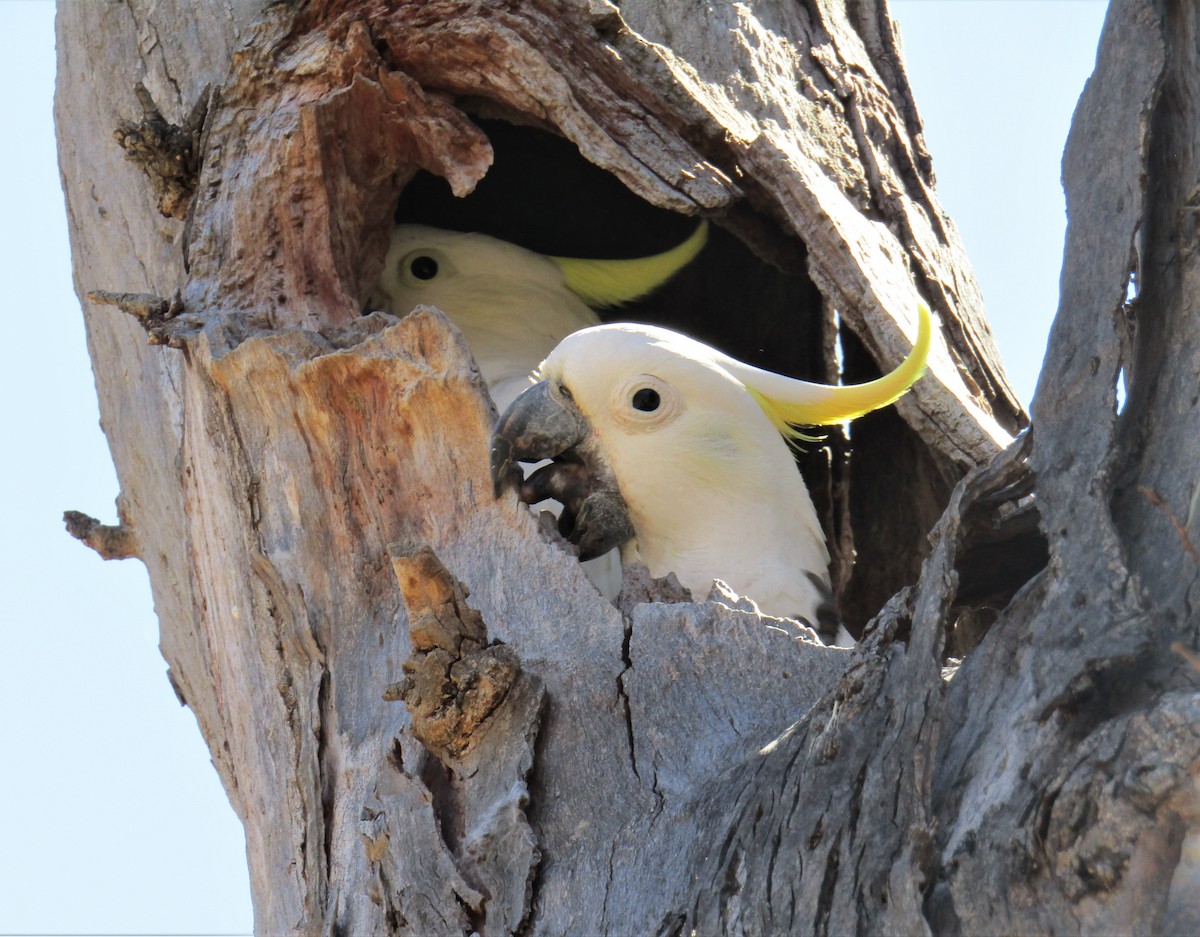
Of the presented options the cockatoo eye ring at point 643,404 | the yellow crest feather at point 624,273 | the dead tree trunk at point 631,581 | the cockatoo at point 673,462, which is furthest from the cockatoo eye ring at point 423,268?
the cockatoo eye ring at point 643,404

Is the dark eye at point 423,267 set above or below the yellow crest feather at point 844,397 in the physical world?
above

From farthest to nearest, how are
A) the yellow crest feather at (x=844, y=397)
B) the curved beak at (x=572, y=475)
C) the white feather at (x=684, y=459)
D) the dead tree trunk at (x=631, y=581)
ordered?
1. the white feather at (x=684, y=459)
2. the curved beak at (x=572, y=475)
3. the yellow crest feather at (x=844, y=397)
4. the dead tree trunk at (x=631, y=581)

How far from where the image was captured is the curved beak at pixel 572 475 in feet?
9.92

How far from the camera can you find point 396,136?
3.42 m

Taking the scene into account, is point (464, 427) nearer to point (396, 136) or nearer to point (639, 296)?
point (396, 136)

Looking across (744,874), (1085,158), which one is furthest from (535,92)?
(744,874)

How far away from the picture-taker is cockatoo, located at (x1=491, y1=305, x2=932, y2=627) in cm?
312

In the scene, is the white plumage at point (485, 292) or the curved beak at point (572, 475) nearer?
the curved beak at point (572, 475)

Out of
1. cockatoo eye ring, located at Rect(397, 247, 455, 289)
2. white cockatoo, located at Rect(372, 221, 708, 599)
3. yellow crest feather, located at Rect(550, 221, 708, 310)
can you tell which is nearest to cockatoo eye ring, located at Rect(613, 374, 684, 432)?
white cockatoo, located at Rect(372, 221, 708, 599)

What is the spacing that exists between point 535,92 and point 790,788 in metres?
1.93

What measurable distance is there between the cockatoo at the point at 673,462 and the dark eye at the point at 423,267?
856 millimetres

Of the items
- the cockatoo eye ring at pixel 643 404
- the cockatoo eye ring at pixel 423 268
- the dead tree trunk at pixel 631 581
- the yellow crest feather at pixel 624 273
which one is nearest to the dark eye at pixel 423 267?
the cockatoo eye ring at pixel 423 268

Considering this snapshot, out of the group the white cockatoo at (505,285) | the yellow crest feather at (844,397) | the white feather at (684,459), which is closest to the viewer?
the yellow crest feather at (844,397)

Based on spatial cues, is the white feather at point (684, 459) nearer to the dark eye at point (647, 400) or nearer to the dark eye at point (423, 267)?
the dark eye at point (647, 400)
